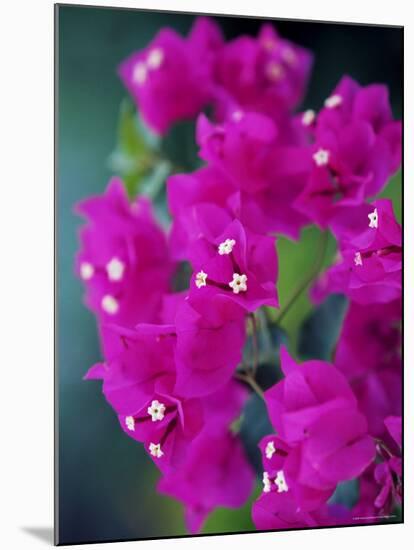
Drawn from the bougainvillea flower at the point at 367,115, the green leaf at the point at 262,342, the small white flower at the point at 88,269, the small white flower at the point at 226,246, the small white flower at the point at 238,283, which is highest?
the bougainvillea flower at the point at 367,115

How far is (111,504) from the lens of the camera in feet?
5.42

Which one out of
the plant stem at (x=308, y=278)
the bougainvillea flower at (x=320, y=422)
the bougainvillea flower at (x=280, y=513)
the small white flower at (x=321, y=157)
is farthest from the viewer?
the plant stem at (x=308, y=278)

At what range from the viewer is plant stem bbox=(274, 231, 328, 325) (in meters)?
1.48

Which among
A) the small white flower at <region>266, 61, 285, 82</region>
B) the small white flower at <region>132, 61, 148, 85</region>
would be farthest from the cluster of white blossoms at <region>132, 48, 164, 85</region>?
the small white flower at <region>266, 61, 285, 82</region>

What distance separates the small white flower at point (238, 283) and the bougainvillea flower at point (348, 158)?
0.89 feet

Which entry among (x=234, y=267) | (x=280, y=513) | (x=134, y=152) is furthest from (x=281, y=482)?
(x=134, y=152)

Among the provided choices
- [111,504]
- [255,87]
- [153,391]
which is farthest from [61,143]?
[111,504]

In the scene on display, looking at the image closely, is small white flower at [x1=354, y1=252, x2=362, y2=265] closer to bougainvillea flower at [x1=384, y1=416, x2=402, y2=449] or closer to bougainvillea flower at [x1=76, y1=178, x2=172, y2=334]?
bougainvillea flower at [x1=384, y1=416, x2=402, y2=449]

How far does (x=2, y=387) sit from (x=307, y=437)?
2.15 ft

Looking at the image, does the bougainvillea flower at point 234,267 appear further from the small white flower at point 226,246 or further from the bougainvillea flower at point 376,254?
the bougainvillea flower at point 376,254

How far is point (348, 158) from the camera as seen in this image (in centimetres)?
140

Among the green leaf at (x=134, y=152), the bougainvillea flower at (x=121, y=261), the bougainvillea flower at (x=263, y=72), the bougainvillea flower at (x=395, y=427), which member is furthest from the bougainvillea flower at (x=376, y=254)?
the green leaf at (x=134, y=152)

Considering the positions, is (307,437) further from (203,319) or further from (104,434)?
(104,434)

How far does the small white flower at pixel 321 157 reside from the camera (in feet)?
4.51
